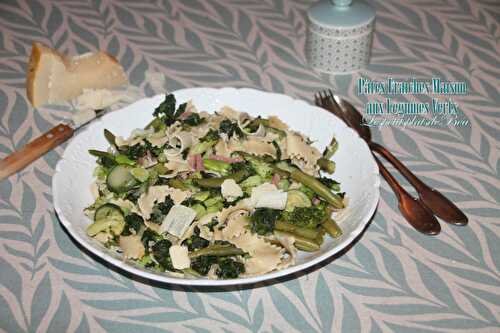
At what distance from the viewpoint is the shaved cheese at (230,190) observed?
216 centimetres

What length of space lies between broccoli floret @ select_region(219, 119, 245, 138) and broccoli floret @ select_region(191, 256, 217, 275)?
2.08 ft

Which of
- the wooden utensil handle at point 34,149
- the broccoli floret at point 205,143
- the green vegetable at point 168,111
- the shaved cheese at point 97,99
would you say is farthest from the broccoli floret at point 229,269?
the shaved cheese at point 97,99

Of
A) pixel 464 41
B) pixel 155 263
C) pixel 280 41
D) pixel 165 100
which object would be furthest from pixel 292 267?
pixel 464 41

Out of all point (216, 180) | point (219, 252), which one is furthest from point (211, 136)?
point (219, 252)

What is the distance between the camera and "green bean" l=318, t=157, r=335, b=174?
2.43 metres

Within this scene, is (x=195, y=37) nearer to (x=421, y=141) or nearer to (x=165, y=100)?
(x=165, y=100)

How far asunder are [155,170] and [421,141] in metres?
1.27

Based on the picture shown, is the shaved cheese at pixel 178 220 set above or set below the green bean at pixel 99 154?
below

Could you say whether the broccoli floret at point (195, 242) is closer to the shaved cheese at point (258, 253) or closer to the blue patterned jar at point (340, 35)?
the shaved cheese at point (258, 253)

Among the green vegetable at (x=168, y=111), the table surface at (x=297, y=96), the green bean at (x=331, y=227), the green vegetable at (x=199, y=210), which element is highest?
the green vegetable at (x=168, y=111)

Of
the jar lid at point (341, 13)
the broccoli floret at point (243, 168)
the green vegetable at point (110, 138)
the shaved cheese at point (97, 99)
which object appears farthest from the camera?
the jar lid at point (341, 13)

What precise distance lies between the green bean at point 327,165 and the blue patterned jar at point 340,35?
920 mm

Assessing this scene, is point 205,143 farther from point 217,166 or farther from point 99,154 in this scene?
point 99,154

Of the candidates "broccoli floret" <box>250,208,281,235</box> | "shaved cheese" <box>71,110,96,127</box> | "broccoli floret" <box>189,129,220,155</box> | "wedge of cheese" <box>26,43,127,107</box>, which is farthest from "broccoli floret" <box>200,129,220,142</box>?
"wedge of cheese" <box>26,43,127,107</box>
